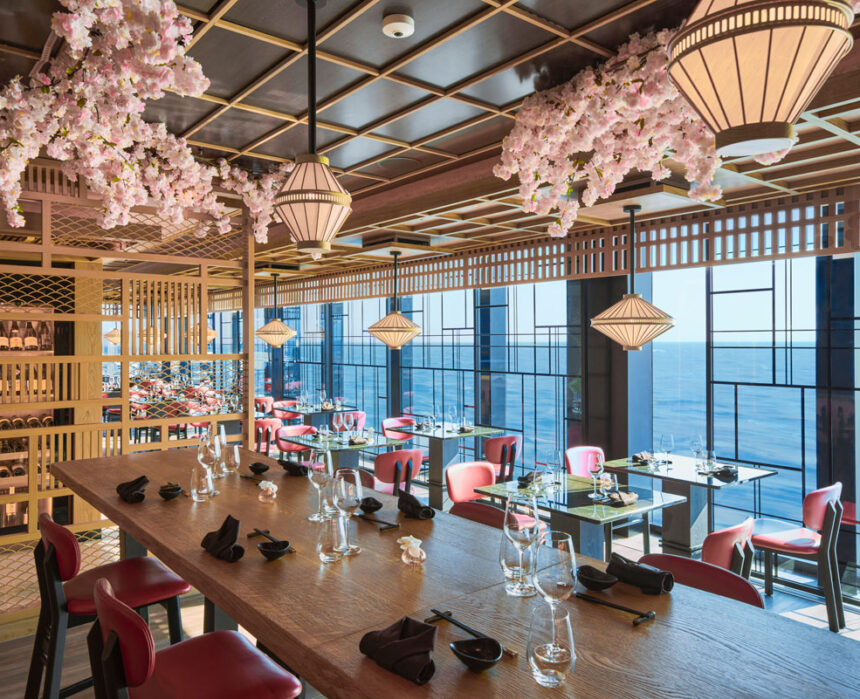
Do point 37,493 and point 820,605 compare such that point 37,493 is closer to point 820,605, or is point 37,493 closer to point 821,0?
point 821,0

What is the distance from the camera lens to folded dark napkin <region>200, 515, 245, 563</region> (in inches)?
77.3

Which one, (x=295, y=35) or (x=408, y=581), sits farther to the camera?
(x=295, y=35)

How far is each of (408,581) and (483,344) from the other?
23.6ft

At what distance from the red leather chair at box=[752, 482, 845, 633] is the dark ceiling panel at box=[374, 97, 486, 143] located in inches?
145

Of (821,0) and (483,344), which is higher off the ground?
(821,0)

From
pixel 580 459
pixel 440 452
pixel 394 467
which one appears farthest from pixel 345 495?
pixel 440 452

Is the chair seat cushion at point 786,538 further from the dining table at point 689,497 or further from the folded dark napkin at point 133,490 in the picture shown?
the folded dark napkin at point 133,490

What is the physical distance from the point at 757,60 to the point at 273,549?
1.87m

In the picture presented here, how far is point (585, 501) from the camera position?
439 centimetres

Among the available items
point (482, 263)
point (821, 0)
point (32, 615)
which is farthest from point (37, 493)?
point (482, 263)

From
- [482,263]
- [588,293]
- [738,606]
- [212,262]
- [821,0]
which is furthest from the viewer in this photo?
[482,263]

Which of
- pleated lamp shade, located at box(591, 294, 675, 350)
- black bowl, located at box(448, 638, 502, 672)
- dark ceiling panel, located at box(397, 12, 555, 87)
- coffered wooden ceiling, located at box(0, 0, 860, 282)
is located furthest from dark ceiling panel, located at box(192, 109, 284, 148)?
black bowl, located at box(448, 638, 502, 672)

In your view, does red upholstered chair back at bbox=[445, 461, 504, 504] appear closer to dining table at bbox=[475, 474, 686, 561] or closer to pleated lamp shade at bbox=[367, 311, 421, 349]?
dining table at bbox=[475, 474, 686, 561]

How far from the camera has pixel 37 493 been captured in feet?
13.6
